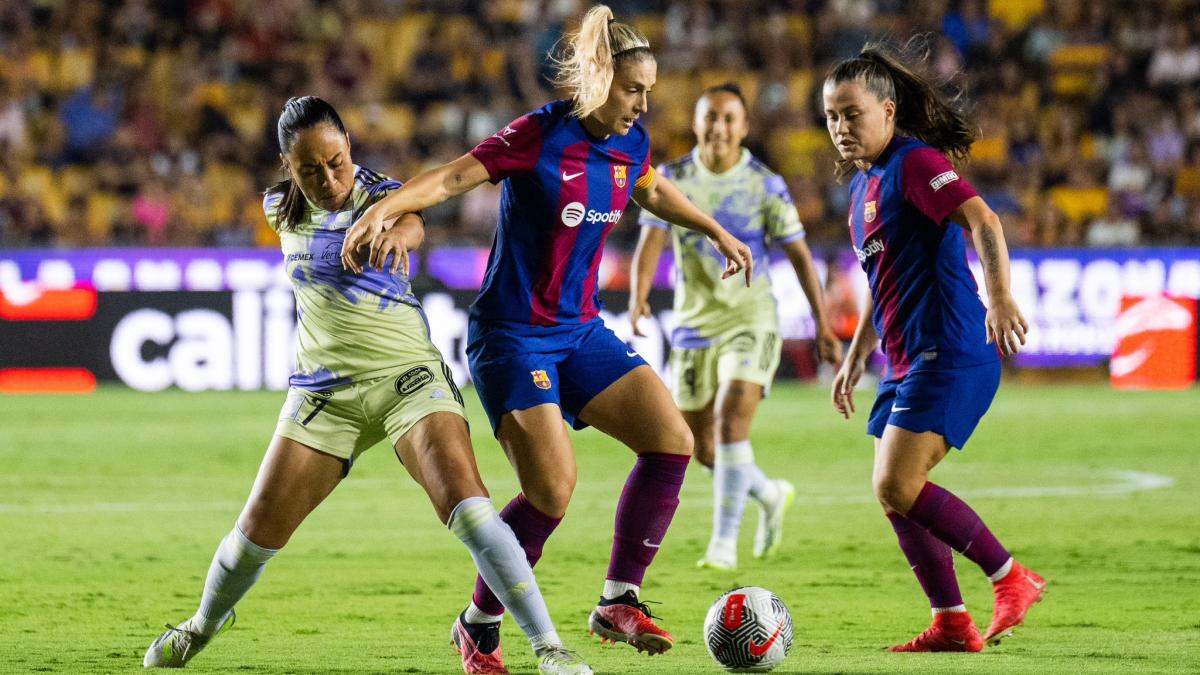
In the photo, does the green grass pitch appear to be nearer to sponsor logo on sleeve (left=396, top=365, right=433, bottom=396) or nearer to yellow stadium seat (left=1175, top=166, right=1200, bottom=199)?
sponsor logo on sleeve (left=396, top=365, right=433, bottom=396)

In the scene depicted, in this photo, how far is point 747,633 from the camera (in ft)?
17.7

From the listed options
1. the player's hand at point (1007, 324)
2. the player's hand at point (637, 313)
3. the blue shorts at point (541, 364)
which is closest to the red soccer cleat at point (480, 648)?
the blue shorts at point (541, 364)

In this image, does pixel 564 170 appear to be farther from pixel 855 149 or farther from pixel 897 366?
pixel 897 366

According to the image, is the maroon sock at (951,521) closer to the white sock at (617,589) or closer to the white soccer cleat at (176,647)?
the white sock at (617,589)

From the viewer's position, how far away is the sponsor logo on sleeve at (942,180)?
222 inches

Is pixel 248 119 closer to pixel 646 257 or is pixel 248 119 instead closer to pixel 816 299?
pixel 646 257

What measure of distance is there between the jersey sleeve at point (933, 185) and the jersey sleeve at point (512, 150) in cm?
130

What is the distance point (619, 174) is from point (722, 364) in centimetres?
296

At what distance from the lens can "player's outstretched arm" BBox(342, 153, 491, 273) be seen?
501 centimetres

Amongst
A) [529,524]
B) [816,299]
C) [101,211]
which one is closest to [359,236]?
[529,524]

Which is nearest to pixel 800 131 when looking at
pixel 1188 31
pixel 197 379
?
pixel 1188 31

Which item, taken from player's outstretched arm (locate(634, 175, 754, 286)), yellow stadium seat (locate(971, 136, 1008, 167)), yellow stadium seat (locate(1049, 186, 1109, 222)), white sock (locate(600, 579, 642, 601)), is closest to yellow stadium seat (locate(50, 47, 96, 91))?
yellow stadium seat (locate(971, 136, 1008, 167))

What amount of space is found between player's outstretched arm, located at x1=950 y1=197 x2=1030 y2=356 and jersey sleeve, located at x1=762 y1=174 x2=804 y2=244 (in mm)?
3103

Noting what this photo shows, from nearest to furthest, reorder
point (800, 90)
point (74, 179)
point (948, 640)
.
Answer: point (948, 640) < point (74, 179) < point (800, 90)
